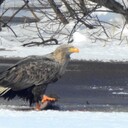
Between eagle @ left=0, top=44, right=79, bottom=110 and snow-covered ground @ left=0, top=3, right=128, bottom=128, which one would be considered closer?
snow-covered ground @ left=0, top=3, right=128, bottom=128

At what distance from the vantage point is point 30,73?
29.0 feet

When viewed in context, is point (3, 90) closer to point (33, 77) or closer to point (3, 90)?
point (3, 90)

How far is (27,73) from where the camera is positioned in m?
8.84

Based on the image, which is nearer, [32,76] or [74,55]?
[32,76]

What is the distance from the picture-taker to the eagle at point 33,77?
8.75 metres

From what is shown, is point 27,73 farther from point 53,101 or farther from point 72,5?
point 72,5

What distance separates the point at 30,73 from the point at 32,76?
0.05 meters
